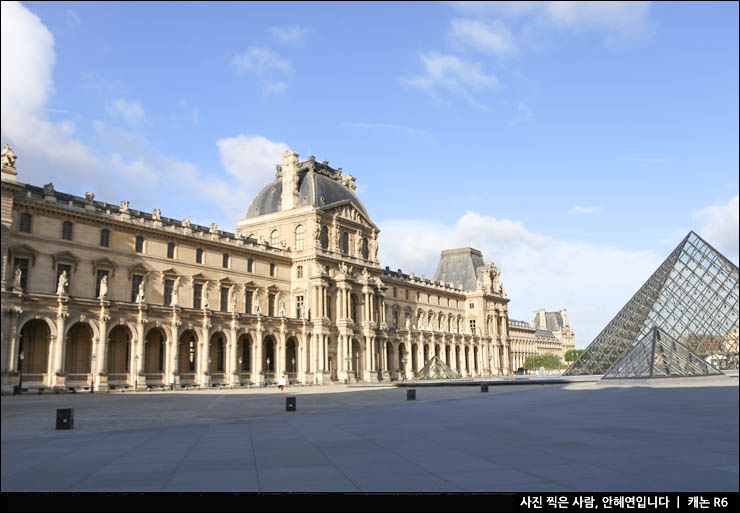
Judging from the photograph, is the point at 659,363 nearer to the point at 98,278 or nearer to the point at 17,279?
the point at 17,279

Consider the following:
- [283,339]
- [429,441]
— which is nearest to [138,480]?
[429,441]

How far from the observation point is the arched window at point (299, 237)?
237ft

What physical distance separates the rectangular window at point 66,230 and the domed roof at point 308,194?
28.9m

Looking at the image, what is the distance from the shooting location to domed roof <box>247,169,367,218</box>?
245ft

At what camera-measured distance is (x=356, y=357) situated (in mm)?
75250

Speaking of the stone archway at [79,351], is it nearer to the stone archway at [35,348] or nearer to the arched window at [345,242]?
the stone archway at [35,348]

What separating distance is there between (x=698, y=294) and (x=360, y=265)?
4022 cm


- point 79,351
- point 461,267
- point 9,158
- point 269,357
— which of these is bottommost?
point 269,357

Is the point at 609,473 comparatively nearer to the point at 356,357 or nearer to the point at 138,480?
the point at 138,480

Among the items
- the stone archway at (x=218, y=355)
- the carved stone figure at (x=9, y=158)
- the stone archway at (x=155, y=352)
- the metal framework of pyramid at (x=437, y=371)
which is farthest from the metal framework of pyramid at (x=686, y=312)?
the carved stone figure at (x=9, y=158)

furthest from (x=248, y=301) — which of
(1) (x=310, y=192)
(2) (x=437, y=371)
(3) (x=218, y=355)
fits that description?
(2) (x=437, y=371)

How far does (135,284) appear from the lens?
2141 inches

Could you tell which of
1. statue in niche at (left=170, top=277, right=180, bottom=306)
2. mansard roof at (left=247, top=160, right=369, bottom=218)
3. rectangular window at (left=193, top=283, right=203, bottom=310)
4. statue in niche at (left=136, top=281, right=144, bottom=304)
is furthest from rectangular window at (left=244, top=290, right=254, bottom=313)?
statue in niche at (left=136, top=281, right=144, bottom=304)

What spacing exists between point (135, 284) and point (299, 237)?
22.6 metres
